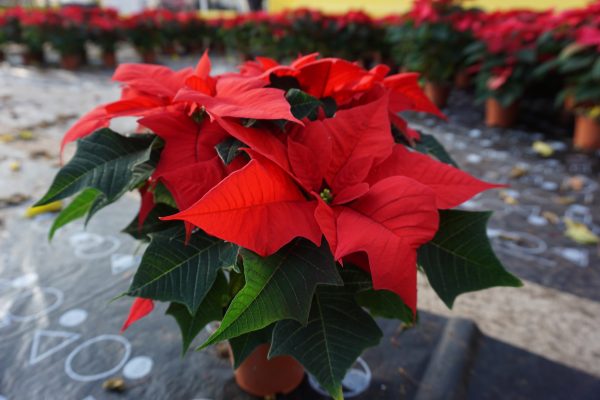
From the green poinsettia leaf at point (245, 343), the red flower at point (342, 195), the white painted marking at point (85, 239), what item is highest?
the red flower at point (342, 195)

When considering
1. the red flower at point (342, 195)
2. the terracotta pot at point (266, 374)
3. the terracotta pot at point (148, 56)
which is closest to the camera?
the red flower at point (342, 195)

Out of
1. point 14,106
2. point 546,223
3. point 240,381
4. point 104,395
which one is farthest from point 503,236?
point 14,106

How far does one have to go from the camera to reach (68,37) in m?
4.93

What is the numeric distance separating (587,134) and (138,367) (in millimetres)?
2573

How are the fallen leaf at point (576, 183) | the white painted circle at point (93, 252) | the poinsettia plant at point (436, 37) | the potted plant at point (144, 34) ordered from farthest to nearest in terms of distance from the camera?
the potted plant at point (144, 34) → the poinsettia plant at point (436, 37) → the fallen leaf at point (576, 183) → the white painted circle at point (93, 252)

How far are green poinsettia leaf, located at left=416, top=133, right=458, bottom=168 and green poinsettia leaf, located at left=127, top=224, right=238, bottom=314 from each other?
0.96 feet

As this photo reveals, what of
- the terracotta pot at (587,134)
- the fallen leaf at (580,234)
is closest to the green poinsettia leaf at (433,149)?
the fallen leaf at (580,234)

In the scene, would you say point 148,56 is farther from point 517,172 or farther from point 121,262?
point 121,262

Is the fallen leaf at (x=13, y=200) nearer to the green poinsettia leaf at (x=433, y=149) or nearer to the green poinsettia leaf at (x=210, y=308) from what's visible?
the green poinsettia leaf at (x=210, y=308)

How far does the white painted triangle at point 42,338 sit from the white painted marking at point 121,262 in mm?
250

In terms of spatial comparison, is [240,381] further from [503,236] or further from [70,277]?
[503,236]

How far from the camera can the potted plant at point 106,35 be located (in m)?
5.10

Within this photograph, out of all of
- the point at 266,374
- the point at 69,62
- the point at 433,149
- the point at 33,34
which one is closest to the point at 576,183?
the point at 433,149

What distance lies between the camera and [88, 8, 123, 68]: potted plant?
5102 millimetres
